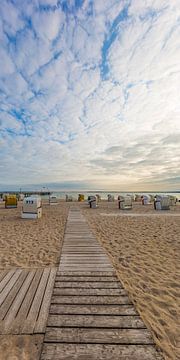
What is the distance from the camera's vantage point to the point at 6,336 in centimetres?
212

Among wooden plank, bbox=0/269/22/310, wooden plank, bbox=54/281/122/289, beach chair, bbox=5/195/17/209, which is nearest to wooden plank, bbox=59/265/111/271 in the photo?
wooden plank, bbox=54/281/122/289

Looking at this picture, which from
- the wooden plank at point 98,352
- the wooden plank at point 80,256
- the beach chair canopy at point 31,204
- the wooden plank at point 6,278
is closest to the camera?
the wooden plank at point 98,352

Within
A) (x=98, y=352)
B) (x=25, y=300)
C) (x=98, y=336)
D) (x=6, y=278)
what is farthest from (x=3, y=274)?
(x=98, y=352)

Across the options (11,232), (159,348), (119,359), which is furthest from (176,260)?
(11,232)

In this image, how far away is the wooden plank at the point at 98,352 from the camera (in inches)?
71.6

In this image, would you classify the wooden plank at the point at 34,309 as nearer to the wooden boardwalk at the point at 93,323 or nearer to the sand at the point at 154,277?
the wooden boardwalk at the point at 93,323

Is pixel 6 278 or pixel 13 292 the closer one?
pixel 13 292

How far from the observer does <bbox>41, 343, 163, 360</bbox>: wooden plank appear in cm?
182

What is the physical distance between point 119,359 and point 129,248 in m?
4.16

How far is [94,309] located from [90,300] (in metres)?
0.23

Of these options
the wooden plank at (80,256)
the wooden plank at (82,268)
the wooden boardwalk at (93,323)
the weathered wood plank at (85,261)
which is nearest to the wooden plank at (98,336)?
the wooden boardwalk at (93,323)

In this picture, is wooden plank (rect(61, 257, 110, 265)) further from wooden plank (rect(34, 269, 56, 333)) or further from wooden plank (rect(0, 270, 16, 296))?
wooden plank (rect(0, 270, 16, 296))

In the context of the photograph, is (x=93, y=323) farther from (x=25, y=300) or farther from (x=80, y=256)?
(x=80, y=256)

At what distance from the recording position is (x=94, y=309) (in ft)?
8.32
